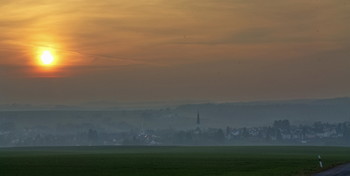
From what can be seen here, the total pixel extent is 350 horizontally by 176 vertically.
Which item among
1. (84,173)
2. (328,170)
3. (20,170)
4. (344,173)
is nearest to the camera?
(344,173)

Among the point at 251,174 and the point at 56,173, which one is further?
the point at 56,173

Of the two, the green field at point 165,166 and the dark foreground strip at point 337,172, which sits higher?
the green field at point 165,166

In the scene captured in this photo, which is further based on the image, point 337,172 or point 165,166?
point 165,166

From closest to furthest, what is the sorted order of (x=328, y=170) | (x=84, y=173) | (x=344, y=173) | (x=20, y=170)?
(x=344, y=173) < (x=328, y=170) < (x=84, y=173) < (x=20, y=170)

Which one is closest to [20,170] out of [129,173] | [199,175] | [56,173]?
[56,173]

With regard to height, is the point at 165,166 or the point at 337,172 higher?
the point at 165,166

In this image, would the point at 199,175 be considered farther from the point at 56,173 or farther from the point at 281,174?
the point at 56,173

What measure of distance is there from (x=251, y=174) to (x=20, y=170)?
97.9 feet

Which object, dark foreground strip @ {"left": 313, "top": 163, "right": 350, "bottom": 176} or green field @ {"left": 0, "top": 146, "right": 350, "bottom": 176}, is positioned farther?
green field @ {"left": 0, "top": 146, "right": 350, "bottom": 176}

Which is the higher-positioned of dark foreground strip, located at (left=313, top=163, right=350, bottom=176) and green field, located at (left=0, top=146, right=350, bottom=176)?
green field, located at (left=0, top=146, right=350, bottom=176)

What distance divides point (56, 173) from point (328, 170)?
2867cm

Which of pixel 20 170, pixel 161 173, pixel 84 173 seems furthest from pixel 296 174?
pixel 20 170

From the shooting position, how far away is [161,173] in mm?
79500

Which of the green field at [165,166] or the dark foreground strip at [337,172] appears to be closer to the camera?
the dark foreground strip at [337,172]
